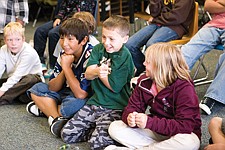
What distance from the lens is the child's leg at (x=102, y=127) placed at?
2.21 m

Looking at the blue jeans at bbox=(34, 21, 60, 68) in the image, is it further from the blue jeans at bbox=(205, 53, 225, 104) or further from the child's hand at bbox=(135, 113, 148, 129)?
the child's hand at bbox=(135, 113, 148, 129)

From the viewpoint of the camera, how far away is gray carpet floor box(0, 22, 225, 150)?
234 cm

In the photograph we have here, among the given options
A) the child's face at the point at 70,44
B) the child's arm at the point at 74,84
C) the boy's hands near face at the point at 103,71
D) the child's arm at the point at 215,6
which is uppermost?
the child's arm at the point at 215,6

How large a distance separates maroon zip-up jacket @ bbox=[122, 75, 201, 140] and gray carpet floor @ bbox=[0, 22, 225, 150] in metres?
0.35

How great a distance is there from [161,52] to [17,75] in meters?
1.33

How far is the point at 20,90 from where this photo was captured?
2.96 metres

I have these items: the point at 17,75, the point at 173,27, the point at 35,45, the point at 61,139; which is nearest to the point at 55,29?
the point at 35,45

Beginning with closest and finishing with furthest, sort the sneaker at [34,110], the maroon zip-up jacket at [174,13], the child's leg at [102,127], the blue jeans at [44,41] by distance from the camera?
the child's leg at [102,127], the sneaker at [34,110], the maroon zip-up jacket at [174,13], the blue jeans at [44,41]

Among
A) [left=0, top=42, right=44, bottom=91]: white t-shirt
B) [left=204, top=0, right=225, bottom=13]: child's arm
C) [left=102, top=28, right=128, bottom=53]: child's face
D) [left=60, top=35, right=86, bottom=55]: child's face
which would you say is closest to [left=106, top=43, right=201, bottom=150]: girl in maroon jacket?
[left=102, top=28, right=128, bottom=53]: child's face

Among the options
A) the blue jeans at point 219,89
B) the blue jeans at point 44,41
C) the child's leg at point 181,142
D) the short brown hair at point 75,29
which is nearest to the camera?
the child's leg at point 181,142

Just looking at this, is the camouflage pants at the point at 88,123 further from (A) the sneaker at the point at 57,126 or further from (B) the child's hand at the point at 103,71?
(B) the child's hand at the point at 103,71

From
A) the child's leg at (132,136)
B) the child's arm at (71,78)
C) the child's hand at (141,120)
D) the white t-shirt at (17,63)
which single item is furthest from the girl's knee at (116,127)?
the white t-shirt at (17,63)

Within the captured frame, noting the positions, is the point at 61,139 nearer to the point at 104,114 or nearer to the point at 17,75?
the point at 104,114

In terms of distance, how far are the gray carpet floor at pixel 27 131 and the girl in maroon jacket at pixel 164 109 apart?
316 millimetres
